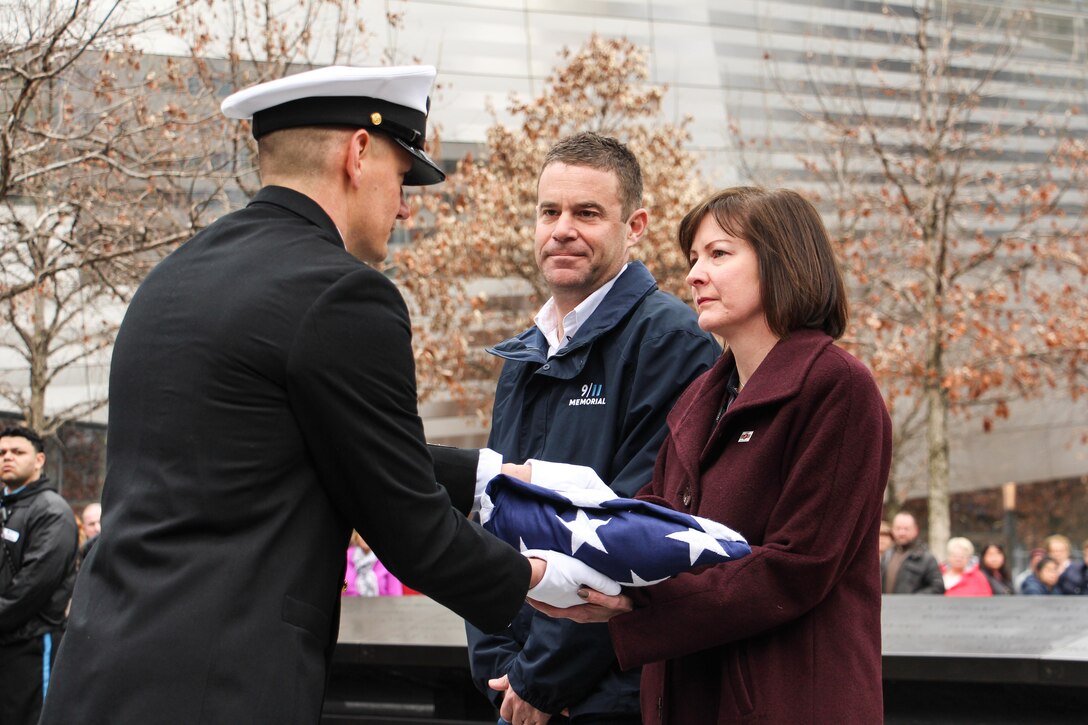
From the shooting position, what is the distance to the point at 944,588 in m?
11.8

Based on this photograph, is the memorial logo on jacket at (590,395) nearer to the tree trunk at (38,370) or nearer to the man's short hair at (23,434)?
the man's short hair at (23,434)

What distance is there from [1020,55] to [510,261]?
14.4 m

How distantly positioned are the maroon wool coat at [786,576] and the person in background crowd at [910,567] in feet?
28.8

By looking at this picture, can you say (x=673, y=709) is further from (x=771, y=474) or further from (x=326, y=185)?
(x=326, y=185)

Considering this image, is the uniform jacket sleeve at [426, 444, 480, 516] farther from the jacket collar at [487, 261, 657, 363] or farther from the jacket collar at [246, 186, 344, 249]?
the jacket collar at [487, 261, 657, 363]

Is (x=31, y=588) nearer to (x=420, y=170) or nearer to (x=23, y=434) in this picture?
(x=23, y=434)

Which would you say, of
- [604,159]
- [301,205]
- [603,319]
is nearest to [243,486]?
[301,205]

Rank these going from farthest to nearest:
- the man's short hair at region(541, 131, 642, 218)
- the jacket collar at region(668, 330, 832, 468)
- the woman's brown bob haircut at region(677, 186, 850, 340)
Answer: the man's short hair at region(541, 131, 642, 218) → the woman's brown bob haircut at region(677, 186, 850, 340) → the jacket collar at region(668, 330, 832, 468)

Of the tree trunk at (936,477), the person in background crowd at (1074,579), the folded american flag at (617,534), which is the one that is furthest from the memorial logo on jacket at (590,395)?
the tree trunk at (936,477)

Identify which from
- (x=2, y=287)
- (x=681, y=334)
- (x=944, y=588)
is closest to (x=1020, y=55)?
(x=944, y=588)

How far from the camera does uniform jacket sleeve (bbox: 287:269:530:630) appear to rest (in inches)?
90.3

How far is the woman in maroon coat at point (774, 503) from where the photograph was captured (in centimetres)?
275

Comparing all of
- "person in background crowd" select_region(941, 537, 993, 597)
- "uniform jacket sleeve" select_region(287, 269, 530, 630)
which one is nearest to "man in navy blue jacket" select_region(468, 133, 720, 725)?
"uniform jacket sleeve" select_region(287, 269, 530, 630)

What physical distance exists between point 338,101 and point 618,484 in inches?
57.2
